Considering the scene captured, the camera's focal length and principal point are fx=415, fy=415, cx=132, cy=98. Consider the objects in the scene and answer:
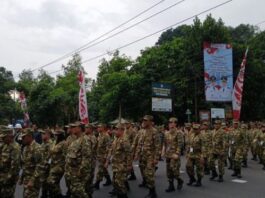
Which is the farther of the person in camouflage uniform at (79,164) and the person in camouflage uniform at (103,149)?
the person in camouflage uniform at (103,149)

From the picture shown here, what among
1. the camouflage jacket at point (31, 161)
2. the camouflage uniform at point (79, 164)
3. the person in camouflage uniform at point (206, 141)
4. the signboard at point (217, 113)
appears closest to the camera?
the camouflage jacket at point (31, 161)

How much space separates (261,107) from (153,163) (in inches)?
1413

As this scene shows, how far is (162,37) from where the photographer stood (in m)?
81.6

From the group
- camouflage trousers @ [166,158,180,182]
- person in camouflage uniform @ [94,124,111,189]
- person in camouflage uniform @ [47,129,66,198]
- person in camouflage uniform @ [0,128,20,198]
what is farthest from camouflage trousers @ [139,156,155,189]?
person in camouflage uniform @ [0,128,20,198]

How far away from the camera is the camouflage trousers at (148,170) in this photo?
10289 millimetres

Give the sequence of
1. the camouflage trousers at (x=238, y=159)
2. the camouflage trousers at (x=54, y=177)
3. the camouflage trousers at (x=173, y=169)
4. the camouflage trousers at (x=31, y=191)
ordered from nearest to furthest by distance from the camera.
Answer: the camouflage trousers at (x=31, y=191), the camouflage trousers at (x=54, y=177), the camouflage trousers at (x=173, y=169), the camouflage trousers at (x=238, y=159)

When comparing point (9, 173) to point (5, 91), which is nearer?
point (9, 173)

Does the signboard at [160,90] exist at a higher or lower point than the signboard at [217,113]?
higher

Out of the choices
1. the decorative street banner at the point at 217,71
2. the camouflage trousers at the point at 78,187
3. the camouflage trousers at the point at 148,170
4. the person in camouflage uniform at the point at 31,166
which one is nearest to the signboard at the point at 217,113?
the decorative street banner at the point at 217,71

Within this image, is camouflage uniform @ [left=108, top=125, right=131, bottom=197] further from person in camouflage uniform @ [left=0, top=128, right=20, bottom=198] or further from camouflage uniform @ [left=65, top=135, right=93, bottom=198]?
person in camouflage uniform @ [left=0, top=128, right=20, bottom=198]

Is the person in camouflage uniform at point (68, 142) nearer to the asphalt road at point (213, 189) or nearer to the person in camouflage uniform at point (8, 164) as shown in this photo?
the person in camouflage uniform at point (8, 164)

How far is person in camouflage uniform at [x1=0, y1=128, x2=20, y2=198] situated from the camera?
7.16 meters

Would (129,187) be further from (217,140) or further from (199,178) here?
(217,140)

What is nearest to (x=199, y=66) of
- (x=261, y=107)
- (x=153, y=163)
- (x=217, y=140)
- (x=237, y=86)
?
(x=261, y=107)
